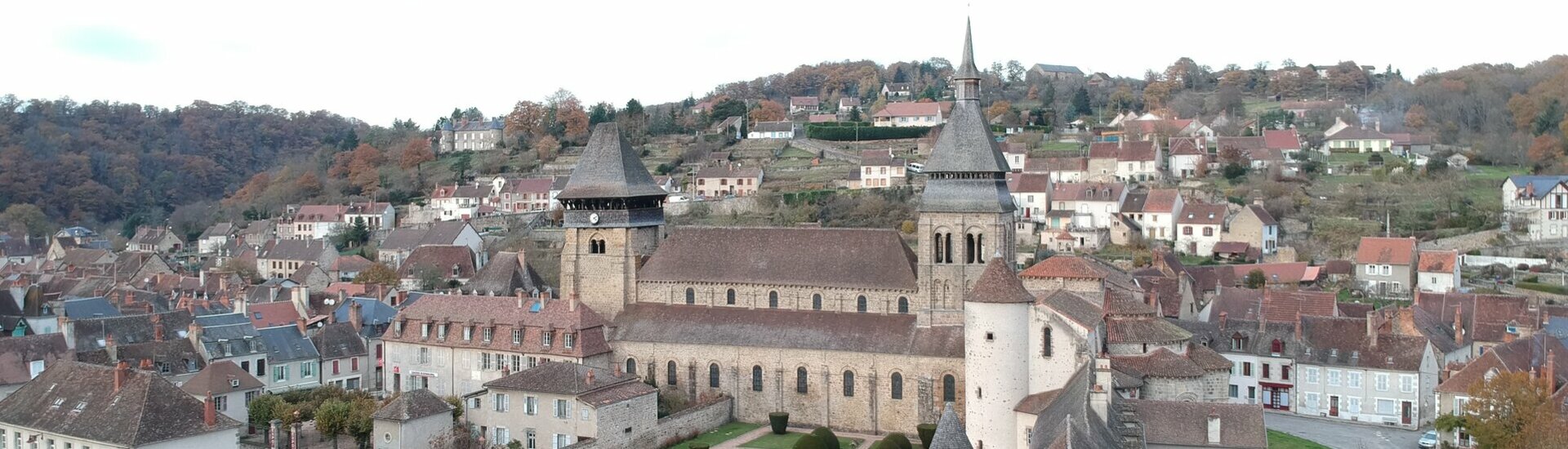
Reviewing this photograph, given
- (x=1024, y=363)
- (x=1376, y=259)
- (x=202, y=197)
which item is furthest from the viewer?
(x=202, y=197)

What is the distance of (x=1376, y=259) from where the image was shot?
59.3 meters

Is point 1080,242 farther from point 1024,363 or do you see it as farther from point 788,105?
point 788,105

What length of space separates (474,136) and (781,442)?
90.9 meters

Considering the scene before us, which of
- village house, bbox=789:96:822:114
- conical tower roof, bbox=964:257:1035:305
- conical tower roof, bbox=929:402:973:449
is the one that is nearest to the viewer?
conical tower roof, bbox=929:402:973:449

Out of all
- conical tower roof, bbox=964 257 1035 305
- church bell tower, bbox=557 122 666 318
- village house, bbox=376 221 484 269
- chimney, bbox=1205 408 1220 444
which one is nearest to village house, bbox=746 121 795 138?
village house, bbox=376 221 484 269

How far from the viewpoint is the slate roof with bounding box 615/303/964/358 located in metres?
38.5

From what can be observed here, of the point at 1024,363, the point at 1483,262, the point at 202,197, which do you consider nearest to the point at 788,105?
the point at 202,197

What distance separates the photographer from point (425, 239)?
79562mm

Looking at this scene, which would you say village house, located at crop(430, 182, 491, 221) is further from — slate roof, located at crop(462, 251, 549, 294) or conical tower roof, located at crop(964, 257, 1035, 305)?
conical tower roof, located at crop(964, 257, 1035, 305)

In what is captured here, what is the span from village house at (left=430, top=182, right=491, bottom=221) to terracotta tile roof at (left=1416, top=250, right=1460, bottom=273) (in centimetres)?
6205

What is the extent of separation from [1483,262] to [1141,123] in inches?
1467

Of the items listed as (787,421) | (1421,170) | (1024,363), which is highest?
(1421,170)

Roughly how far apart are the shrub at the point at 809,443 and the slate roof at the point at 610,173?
40.2 ft

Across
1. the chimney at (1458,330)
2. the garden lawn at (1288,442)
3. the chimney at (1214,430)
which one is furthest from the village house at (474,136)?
the chimney at (1214,430)
